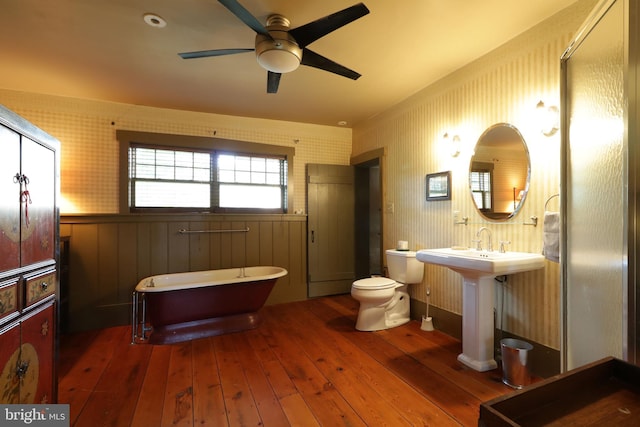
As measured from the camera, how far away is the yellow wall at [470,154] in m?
2.03

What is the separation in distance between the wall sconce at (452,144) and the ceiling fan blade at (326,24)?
1605 millimetres

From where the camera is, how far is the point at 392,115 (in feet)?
11.8

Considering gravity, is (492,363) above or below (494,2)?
below

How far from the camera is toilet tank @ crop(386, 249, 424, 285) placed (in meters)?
3.07

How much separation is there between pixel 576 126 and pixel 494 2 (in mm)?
1086

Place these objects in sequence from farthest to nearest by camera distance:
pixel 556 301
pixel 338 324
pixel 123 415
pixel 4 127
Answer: pixel 338 324, pixel 556 301, pixel 123 415, pixel 4 127

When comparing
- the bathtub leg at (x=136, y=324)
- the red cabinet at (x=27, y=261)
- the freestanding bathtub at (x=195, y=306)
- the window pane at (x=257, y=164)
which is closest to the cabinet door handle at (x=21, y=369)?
the red cabinet at (x=27, y=261)

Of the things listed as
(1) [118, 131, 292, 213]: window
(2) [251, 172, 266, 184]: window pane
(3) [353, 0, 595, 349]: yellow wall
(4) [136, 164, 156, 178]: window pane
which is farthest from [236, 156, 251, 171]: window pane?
(3) [353, 0, 595, 349]: yellow wall

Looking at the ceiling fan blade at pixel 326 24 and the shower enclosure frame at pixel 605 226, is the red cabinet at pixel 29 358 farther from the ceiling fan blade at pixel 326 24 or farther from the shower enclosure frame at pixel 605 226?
the shower enclosure frame at pixel 605 226

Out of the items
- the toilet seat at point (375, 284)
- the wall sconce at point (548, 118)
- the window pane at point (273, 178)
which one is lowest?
the toilet seat at point (375, 284)

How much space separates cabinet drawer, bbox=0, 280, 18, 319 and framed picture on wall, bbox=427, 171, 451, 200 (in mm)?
3064

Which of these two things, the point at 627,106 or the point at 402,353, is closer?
the point at 627,106

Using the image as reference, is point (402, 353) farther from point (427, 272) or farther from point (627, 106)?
point (627, 106)

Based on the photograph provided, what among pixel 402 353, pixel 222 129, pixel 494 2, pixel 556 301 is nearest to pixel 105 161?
pixel 222 129
